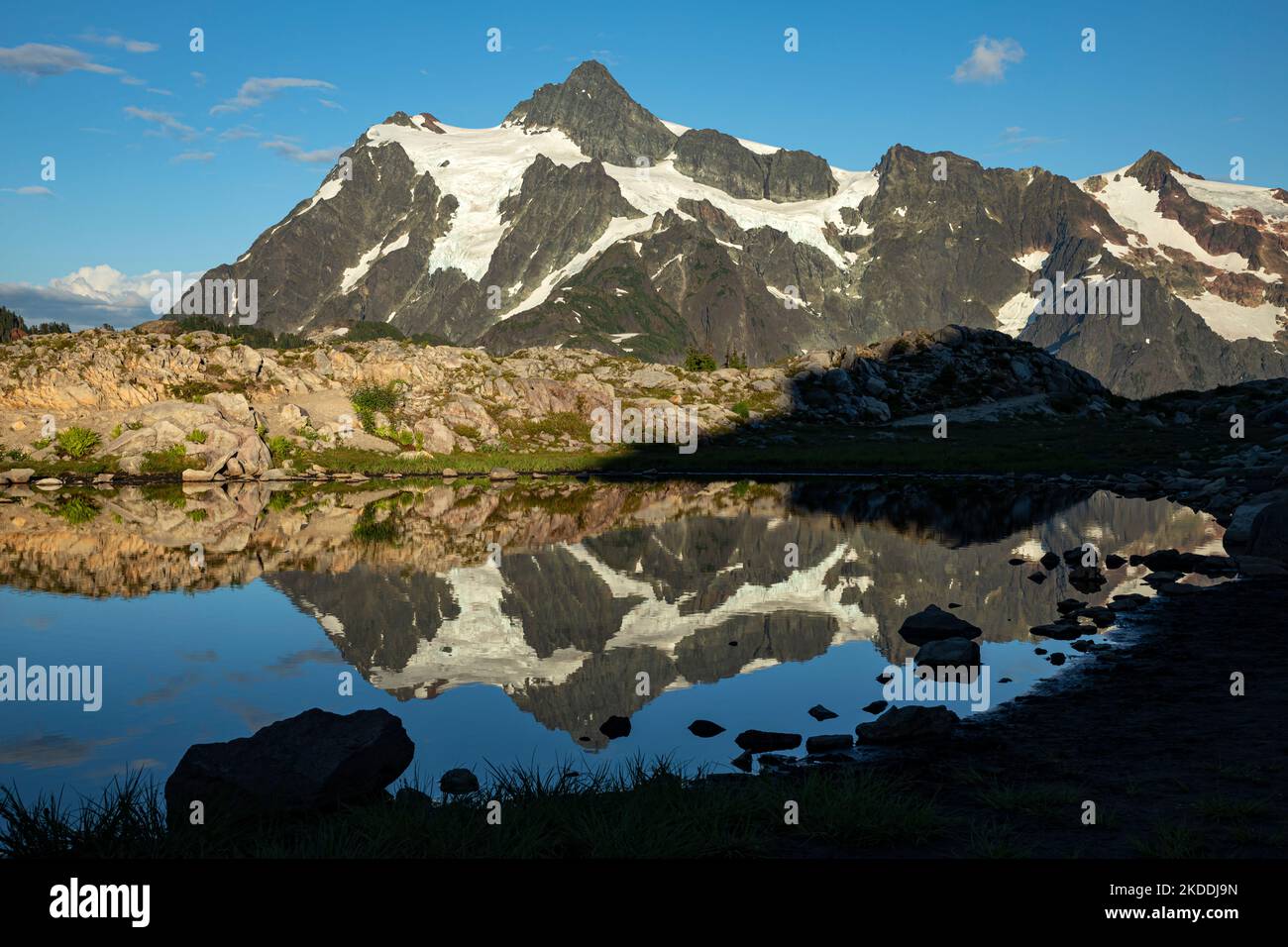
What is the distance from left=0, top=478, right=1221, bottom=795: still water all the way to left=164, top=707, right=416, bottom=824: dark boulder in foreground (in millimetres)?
1460

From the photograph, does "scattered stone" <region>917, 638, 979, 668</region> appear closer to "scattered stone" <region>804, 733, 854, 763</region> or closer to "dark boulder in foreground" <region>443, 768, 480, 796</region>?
"scattered stone" <region>804, 733, 854, 763</region>

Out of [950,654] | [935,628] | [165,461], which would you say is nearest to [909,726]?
[950,654]

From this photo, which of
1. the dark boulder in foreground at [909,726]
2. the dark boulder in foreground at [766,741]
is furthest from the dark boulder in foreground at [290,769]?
the dark boulder in foreground at [909,726]

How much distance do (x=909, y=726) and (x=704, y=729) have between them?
Answer: 397cm

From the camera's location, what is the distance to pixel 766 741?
57.9ft

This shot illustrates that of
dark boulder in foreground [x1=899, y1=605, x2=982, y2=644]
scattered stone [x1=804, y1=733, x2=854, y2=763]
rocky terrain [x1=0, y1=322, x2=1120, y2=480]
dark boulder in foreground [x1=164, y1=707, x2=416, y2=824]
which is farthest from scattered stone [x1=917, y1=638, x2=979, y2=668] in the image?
rocky terrain [x1=0, y1=322, x2=1120, y2=480]

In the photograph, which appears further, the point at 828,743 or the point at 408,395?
the point at 408,395

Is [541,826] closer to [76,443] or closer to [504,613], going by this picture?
[504,613]

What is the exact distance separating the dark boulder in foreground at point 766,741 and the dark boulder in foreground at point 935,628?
9.86m

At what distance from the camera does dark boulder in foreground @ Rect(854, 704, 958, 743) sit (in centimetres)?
1730

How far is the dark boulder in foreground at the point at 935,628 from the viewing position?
26750mm
